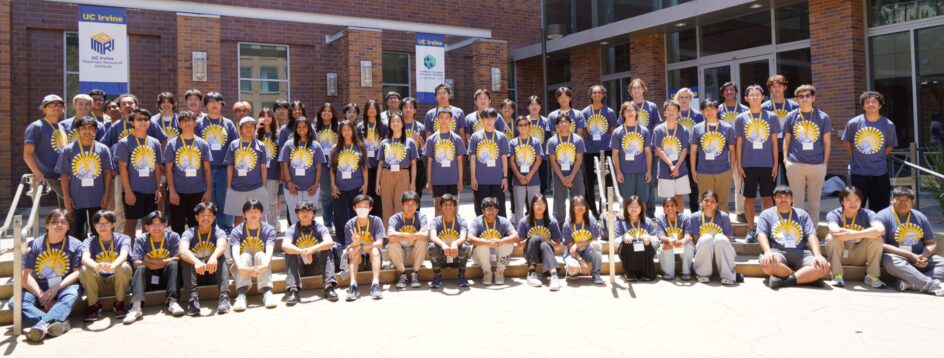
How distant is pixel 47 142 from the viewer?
6410 millimetres

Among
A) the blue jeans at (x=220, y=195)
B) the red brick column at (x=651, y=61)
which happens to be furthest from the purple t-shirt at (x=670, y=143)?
the red brick column at (x=651, y=61)

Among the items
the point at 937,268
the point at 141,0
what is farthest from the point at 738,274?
the point at 141,0

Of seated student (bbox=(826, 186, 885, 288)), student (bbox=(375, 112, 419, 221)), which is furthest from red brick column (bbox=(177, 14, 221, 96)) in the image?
seated student (bbox=(826, 186, 885, 288))

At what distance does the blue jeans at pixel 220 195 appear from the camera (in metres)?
6.95

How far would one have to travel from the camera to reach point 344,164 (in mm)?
7062

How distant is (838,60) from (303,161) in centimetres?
915

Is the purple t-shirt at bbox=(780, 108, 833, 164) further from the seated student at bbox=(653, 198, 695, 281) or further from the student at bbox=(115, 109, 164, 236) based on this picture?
the student at bbox=(115, 109, 164, 236)

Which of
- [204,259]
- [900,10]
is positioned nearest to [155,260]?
[204,259]

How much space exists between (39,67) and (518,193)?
9.91 metres

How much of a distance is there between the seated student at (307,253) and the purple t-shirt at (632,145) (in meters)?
3.58

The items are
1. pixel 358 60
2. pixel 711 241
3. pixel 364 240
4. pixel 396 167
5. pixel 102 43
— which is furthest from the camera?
pixel 358 60

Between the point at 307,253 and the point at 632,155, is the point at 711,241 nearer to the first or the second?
the point at 632,155

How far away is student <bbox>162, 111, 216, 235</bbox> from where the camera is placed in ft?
21.3

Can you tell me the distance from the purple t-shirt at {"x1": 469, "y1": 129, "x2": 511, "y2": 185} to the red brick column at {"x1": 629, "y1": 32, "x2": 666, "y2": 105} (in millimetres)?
7832
